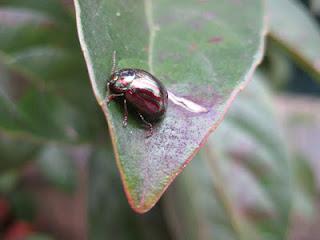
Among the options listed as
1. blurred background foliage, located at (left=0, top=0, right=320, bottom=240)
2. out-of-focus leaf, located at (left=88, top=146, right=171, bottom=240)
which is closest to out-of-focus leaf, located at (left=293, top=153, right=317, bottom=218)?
blurred background foliage, located at (left=0, top=0, right=320, bottom=240)

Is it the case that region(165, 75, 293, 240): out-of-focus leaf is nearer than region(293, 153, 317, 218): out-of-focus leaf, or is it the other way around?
region(165, 75, 293, 240): out-of-focus leaf

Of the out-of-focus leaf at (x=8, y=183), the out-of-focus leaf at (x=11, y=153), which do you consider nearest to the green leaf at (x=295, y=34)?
the out-of-focus leaf at (x=11, y=153)

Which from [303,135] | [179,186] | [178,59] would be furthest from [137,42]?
[303,135]

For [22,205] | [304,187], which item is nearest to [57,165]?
[22,205]

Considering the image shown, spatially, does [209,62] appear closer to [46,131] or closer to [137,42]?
[137,42]

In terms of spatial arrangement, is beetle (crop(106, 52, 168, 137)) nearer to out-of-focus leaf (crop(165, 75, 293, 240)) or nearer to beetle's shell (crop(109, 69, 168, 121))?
beetle's shell (crop(109, 69, 168, 121))

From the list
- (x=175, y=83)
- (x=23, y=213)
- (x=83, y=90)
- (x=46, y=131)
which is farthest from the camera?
(x=23, y=213)

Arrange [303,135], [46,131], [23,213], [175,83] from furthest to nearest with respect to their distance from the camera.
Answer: [23,213] < [303,135] < [46,131] < [175,83]
